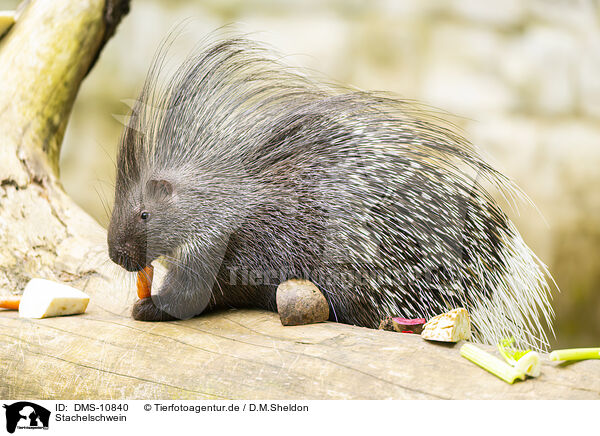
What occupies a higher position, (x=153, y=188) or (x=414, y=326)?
(x=153, y=188)

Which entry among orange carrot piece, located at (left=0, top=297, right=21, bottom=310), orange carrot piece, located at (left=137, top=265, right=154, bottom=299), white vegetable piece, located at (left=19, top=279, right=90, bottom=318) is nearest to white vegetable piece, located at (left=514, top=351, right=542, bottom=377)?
orange carrot piece, located at (left=137, top=265, right=154, bottom=299)

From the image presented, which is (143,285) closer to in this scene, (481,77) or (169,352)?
(169,352)

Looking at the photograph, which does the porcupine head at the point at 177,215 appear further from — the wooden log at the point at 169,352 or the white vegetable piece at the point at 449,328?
the white vegetable piece at the point at 449,328

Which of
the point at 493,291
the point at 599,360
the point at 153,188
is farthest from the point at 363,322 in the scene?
the point at 153,188
